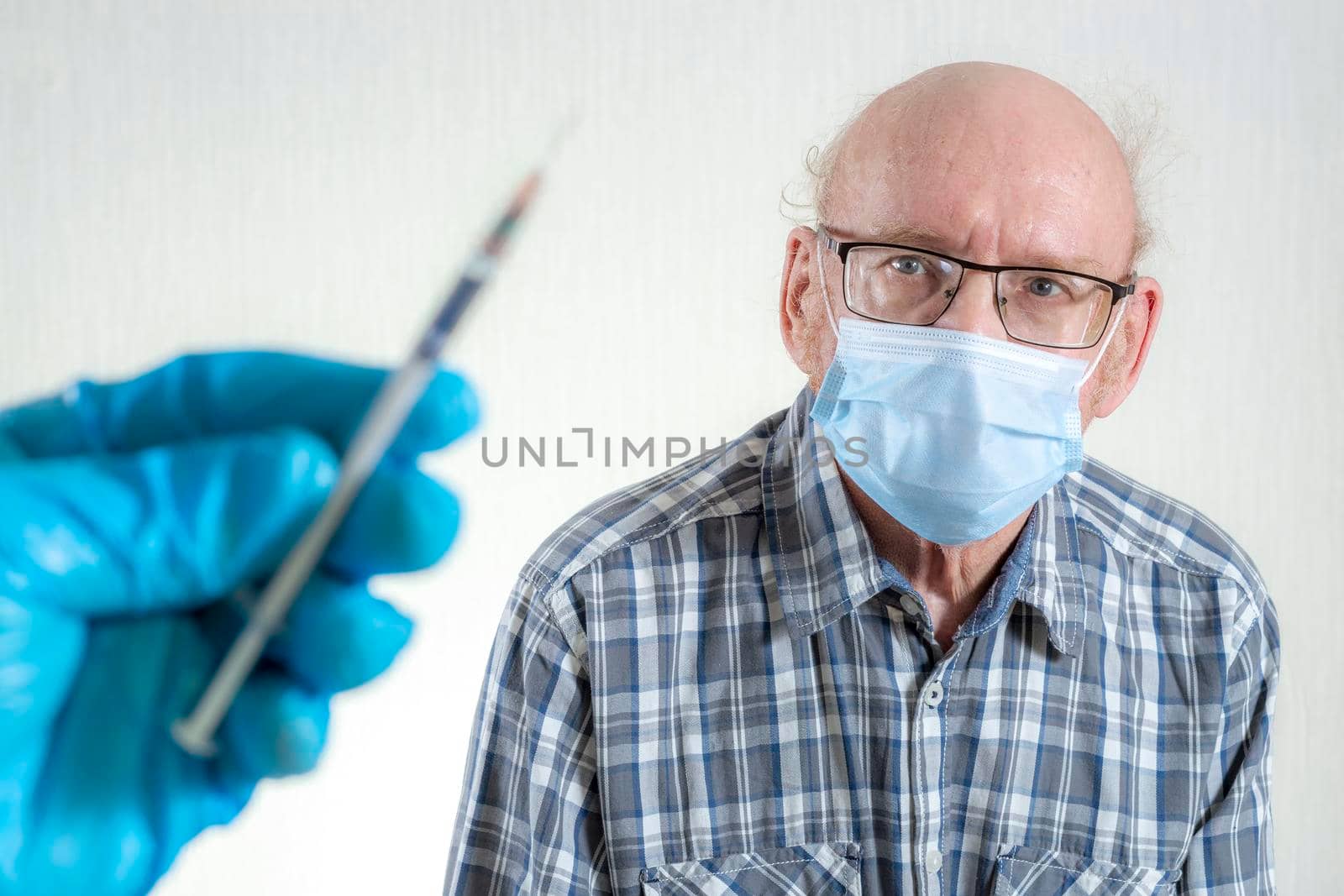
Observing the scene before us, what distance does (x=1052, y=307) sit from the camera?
1.19m

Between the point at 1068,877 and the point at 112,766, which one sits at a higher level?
the point at 112,766

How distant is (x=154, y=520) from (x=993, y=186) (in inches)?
33.4

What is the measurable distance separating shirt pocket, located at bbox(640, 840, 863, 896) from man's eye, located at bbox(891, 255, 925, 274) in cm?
60

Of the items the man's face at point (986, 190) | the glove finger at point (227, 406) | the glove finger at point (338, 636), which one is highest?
the man's face at point (986, 190)

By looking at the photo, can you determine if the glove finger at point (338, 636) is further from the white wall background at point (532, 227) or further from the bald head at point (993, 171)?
the white wall background at point (532, 227)

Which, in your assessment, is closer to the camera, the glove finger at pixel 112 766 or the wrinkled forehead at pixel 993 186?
the glove finger at pixel 112 766

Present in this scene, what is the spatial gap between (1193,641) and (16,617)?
1187 mm

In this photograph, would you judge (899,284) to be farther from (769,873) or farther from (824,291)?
(769,873)

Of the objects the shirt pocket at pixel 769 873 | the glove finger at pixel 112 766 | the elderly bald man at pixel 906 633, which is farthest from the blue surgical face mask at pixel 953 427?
the glove finger at pixel 112 766

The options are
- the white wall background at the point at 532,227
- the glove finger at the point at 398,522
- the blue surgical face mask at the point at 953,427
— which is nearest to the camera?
the glove finger at the point at 398,522

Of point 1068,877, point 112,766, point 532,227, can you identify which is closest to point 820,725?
point 1068,877

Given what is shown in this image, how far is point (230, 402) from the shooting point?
0.75 m

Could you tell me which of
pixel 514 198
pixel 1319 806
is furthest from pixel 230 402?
pixel 1319 806

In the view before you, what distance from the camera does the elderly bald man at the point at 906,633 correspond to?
116 cm
